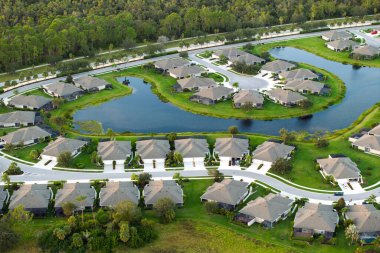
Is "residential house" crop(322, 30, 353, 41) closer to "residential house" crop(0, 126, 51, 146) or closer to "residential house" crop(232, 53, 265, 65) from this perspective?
"residential house" crop(232, 53, 265, 65)

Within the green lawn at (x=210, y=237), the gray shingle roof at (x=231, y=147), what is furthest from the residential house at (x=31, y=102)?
the green lawn at (x=210, y=237)

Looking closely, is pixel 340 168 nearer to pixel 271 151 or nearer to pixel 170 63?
pixel 271 151

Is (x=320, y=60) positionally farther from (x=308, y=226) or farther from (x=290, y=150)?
(x=308, y=226)

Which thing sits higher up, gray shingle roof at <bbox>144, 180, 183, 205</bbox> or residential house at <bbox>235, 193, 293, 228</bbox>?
gray shingle roof at <bbox>144, 180, 183, 205</bbox>

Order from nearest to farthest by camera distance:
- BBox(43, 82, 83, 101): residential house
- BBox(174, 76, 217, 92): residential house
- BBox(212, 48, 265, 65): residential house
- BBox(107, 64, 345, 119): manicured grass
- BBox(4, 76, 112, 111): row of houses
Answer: BBox(107, 64, 345, 119): manicured grass < BBox(4, 76, 112, 111): row of houses < BBox(43, 82, 83, 101): residential house < BBox(174, 76, 217, 92): residential house < BBox(212, 48, 265, 65): residential house

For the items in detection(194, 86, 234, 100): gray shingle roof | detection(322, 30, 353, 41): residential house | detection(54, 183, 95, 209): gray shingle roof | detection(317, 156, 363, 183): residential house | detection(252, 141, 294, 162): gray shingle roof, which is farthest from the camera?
detection(322, 30, 353, 41): residential house

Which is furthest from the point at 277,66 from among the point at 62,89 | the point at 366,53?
the point at 62,89

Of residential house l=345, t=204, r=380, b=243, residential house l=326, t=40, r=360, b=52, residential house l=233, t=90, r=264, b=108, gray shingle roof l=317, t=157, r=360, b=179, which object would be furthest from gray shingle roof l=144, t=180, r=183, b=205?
residential house l=326, t=40, r=360, b=52
